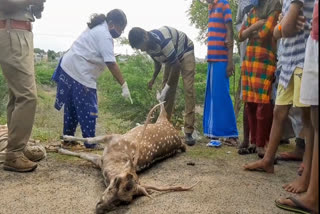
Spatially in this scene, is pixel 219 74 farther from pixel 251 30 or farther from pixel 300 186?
pixel 300 186

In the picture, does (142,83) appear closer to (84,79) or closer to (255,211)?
(84,79)

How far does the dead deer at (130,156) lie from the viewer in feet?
9.27

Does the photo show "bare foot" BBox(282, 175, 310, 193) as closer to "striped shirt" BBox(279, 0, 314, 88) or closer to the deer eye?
"striped shirt" BBox(279, 0, 314, 88)

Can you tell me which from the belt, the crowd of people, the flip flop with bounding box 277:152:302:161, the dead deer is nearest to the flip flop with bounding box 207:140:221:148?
the crowd of people

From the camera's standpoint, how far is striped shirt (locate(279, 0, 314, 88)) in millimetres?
2967

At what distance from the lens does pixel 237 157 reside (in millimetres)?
4301

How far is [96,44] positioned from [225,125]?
1.97 meters

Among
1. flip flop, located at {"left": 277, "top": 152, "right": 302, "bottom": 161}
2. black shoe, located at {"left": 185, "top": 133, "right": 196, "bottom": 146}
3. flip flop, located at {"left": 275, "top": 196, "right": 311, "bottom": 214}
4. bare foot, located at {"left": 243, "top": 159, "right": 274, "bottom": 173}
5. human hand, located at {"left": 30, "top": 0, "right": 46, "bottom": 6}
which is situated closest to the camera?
flip flop, located at {"left": 275, "top": 196, "right": 311, "bottom": 214}

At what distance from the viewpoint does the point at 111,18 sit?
4.58 meters

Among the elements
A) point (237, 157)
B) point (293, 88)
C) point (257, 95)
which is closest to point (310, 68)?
point (293, 88)

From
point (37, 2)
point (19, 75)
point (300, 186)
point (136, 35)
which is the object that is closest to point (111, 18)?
point (136, 35)

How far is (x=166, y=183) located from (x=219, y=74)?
199cm

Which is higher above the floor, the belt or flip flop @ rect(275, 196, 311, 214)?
the belt

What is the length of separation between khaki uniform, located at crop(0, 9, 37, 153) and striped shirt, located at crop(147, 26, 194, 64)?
5.20 feet
